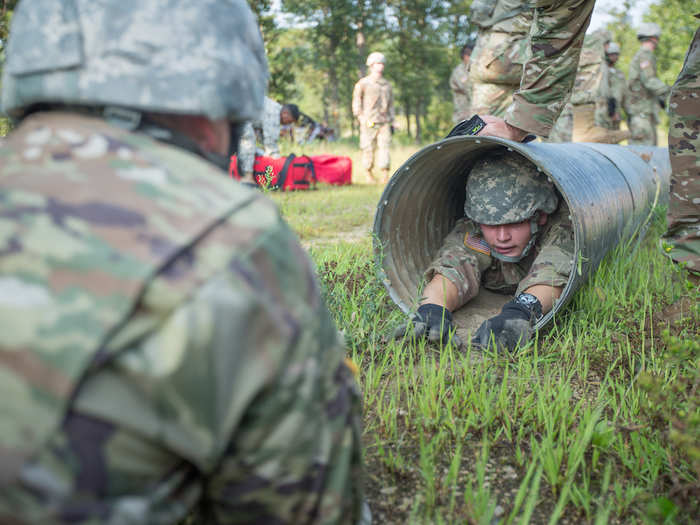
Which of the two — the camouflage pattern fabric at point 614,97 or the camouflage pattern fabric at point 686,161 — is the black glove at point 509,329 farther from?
the camouflage pattern fabric at point 614,97

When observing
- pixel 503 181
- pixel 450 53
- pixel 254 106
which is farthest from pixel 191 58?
pixel 450 53

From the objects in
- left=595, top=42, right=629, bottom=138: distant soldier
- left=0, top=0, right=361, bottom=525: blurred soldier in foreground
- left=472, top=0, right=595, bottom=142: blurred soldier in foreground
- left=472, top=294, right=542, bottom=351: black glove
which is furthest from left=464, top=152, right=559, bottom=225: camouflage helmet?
left=595, top=42, right=629, bottom=138: distant soldier

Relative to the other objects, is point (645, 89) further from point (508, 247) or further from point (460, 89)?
point (508, 247)

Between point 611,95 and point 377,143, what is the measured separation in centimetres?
427

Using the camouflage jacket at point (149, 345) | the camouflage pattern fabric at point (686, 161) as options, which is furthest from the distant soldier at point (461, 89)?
the camouflage jacket at point (149, 345)

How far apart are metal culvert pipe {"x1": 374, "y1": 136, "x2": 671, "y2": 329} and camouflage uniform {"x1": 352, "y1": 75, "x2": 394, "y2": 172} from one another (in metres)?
5.75

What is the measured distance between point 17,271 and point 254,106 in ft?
1.59

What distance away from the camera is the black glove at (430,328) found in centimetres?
232

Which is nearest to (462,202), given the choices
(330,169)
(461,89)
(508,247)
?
(508,247)

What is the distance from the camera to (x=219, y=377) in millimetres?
740

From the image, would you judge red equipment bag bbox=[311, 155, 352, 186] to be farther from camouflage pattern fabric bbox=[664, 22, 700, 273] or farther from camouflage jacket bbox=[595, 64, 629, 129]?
camouflage pattern fabric bbox=[664, 22, 700, 273]

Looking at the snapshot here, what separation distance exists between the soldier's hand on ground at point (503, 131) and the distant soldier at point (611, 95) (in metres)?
8.08

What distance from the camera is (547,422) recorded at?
5.44ft

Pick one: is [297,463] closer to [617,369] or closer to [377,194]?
[617,369]
